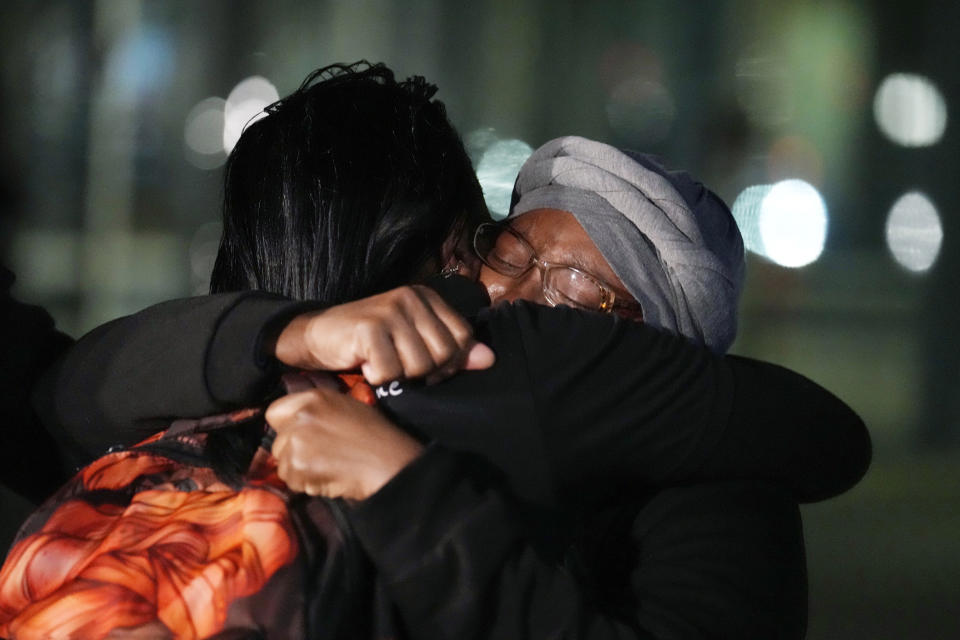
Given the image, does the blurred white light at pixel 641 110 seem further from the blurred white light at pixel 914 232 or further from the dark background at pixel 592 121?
the blurred white light at pixel 914 232

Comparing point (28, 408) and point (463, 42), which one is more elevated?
point (463, 42)

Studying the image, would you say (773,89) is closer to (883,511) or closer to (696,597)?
(883,511)

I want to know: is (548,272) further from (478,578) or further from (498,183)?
(498,183)

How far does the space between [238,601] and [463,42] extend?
20.3ft

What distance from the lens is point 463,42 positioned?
683 centimetres

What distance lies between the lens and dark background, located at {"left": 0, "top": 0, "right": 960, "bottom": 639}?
6.79 m

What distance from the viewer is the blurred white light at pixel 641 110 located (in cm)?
695

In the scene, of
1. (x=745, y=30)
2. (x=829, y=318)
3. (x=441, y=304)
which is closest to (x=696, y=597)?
(x=441, y=304)

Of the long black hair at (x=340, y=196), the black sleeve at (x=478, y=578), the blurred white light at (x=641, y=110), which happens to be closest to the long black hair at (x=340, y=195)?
the long black hair at (x=340, y=196)

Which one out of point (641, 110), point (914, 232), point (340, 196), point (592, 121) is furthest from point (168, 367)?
point (914, 232)

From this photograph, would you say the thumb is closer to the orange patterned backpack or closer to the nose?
the orange patterned backpack

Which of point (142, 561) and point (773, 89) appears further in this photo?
point (773, 89)

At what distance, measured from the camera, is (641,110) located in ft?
23.4

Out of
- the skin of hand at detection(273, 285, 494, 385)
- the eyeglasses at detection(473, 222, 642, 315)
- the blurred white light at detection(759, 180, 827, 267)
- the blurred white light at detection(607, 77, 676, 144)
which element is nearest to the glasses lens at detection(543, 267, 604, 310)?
the eyeglasses at detection(473, 222, 642, 315)
